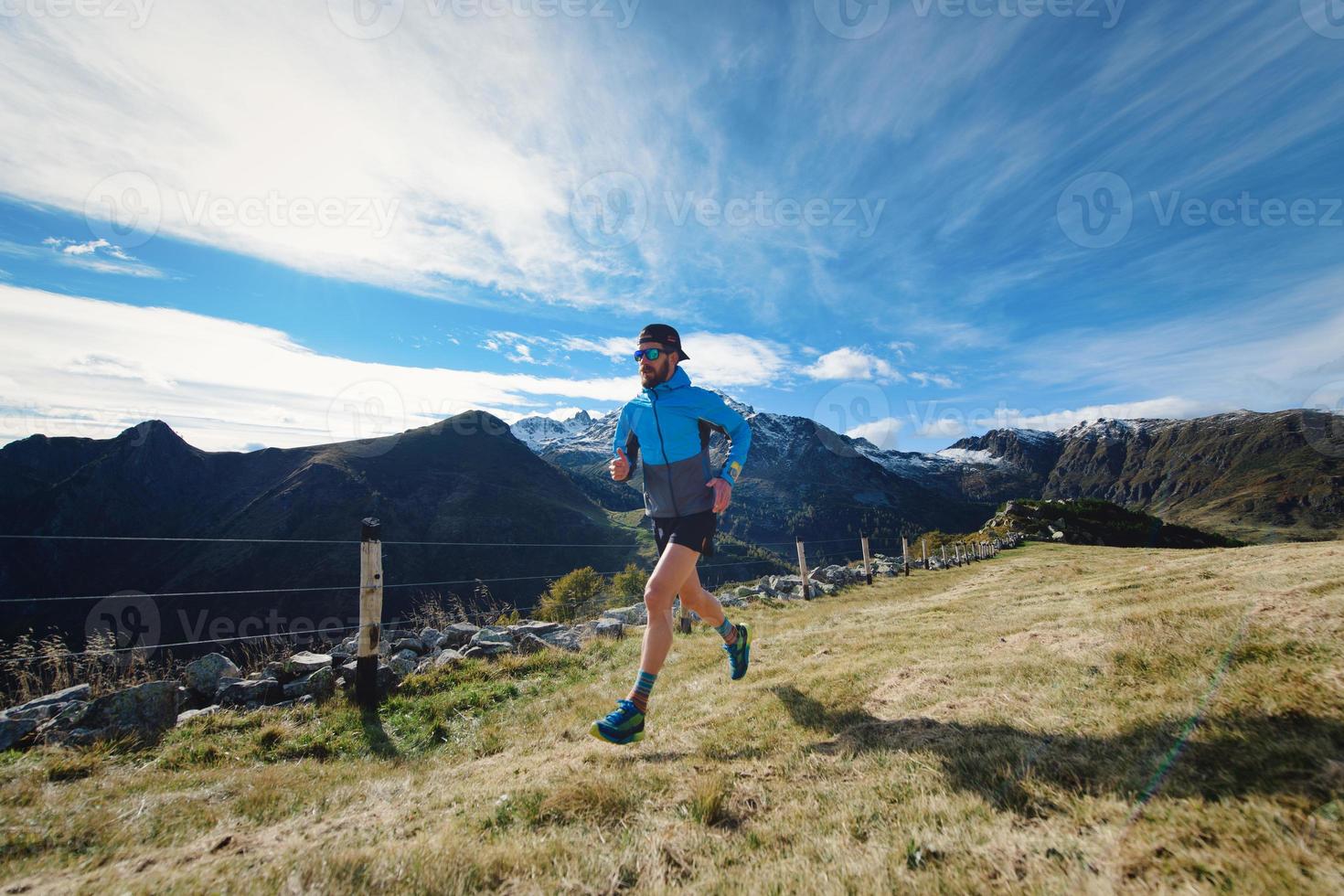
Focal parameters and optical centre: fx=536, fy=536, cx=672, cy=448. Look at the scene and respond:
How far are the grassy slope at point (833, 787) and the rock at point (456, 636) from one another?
4864 mm

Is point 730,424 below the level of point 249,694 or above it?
above

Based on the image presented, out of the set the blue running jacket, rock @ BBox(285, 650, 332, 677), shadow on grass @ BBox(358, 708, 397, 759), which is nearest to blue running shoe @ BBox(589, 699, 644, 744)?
the blue running jacket

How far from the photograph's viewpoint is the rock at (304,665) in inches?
310

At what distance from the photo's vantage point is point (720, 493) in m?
5.03

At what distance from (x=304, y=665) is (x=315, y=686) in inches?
40.5

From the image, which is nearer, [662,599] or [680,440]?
[662,599]


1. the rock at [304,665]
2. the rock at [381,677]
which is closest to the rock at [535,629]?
the rock at [381,677]

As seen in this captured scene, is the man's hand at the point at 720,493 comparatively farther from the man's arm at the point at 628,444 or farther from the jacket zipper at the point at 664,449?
the man's arm at the point at 628,444

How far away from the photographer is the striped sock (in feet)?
14.4

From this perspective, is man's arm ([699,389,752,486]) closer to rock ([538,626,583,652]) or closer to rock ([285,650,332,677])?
rock ([538,626,583,652])

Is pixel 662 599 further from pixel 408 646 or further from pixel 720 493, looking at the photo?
pixel 408 646

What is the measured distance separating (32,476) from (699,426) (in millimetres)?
303193

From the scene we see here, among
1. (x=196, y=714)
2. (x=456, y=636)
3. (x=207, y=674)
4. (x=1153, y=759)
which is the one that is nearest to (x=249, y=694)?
(x=207, y=674)

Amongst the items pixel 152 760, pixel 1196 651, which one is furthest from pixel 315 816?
pixel 1196 651
